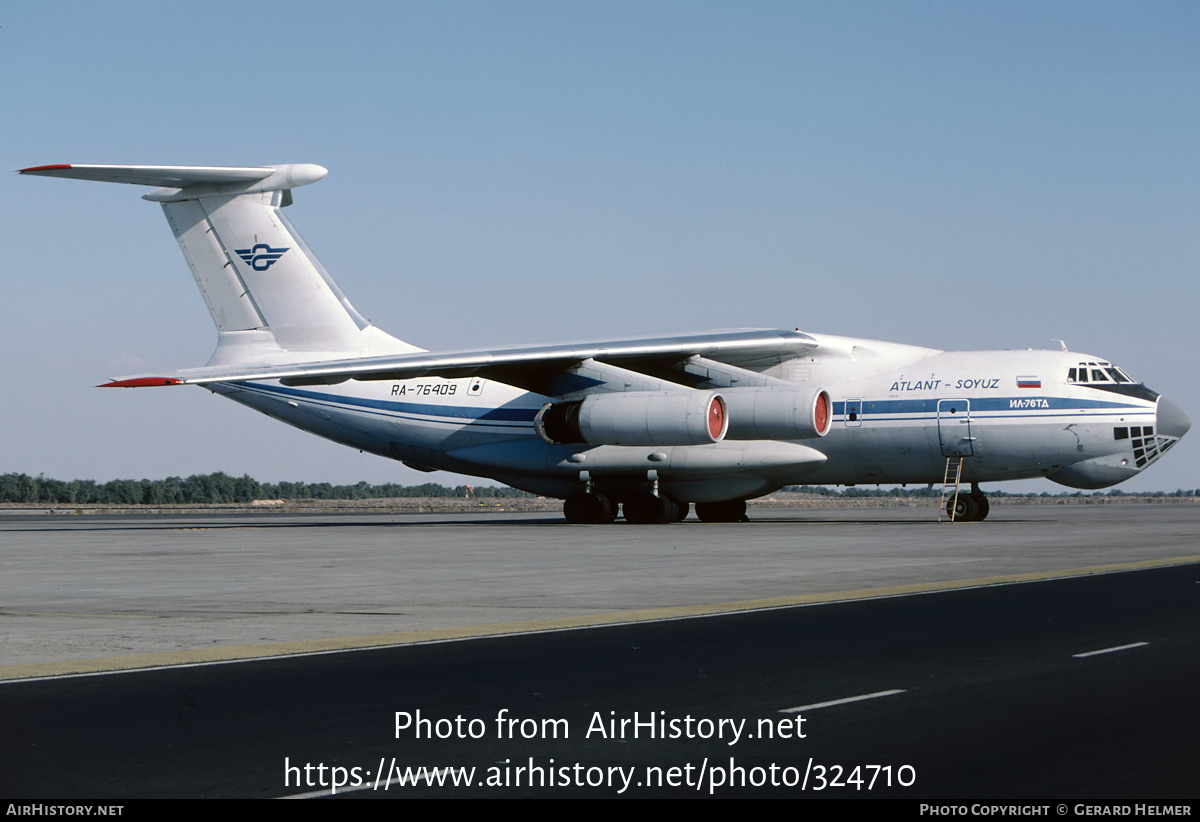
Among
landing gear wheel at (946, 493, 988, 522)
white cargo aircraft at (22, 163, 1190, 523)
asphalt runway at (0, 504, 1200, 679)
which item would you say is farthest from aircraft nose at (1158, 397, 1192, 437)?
landing gear wheel at (946, 493, 988, 522)

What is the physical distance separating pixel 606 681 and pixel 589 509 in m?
24.1

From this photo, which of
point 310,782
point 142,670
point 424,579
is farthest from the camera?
point 424,579

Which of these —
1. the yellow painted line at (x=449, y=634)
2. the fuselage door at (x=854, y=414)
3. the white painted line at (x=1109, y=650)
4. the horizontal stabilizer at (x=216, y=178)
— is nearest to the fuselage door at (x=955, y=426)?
the fuselage door at (x=854, y=414)

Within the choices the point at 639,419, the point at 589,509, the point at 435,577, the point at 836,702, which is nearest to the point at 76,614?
the point at 435,577

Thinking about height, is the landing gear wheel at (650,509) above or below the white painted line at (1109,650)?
below

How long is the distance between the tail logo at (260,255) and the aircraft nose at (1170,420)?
69.3ft

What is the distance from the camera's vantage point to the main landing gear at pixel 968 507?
30031 mm

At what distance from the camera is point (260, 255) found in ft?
109

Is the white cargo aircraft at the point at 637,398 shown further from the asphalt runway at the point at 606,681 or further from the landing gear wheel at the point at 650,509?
the asphalt runway at the point at 606,681

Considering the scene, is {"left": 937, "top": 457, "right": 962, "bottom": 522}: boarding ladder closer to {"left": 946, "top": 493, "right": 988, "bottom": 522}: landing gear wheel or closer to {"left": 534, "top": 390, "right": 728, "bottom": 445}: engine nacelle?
{"left": 946, "top": 493, "right": 988, "bottom": 522}: landing gear wheel

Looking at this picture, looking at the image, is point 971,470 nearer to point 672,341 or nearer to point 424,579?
point 672,341
